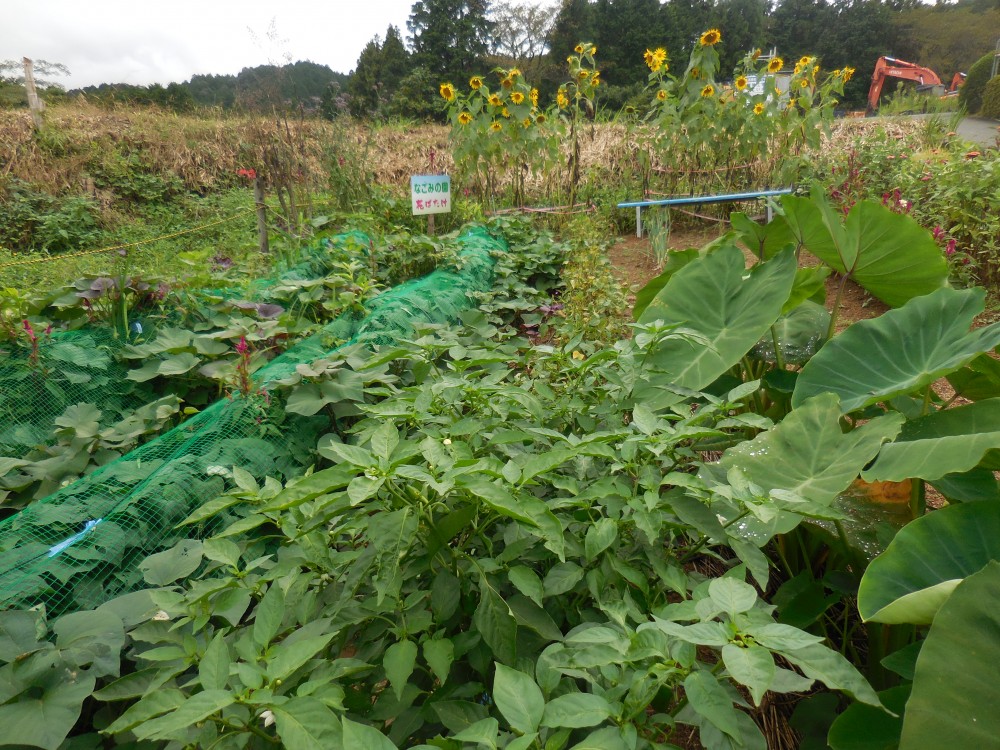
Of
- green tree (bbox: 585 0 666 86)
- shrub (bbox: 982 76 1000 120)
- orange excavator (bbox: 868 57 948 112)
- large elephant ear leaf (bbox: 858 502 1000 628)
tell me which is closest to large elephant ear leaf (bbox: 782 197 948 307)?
large elephant ear leaf (bbox: 858 502 1000 628)

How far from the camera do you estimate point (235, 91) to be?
459 cm

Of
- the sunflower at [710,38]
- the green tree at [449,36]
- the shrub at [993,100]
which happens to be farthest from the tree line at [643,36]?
the sunflower at [710,38]

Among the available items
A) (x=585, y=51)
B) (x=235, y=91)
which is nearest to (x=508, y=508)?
(x=235, y=91)

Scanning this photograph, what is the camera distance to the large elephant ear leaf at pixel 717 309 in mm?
1393

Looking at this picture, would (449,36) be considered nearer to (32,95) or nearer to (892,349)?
(32,95)

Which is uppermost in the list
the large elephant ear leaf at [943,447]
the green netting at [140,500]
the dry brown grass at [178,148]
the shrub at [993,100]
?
the shrub at [993,100]

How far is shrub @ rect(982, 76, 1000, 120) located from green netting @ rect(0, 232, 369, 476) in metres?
17.2

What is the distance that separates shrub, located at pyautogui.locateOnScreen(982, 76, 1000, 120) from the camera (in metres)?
12.7

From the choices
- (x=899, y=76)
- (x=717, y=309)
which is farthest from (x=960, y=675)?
(x=899, y=76)

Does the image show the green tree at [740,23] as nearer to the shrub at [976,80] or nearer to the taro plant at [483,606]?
the shrub at [976,80]

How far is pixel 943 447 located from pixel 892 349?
0.47m

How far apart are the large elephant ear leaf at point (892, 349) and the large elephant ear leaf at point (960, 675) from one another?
52 cm

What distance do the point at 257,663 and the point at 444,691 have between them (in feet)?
0.84

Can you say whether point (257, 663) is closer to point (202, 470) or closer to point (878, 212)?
point (202, 470)
